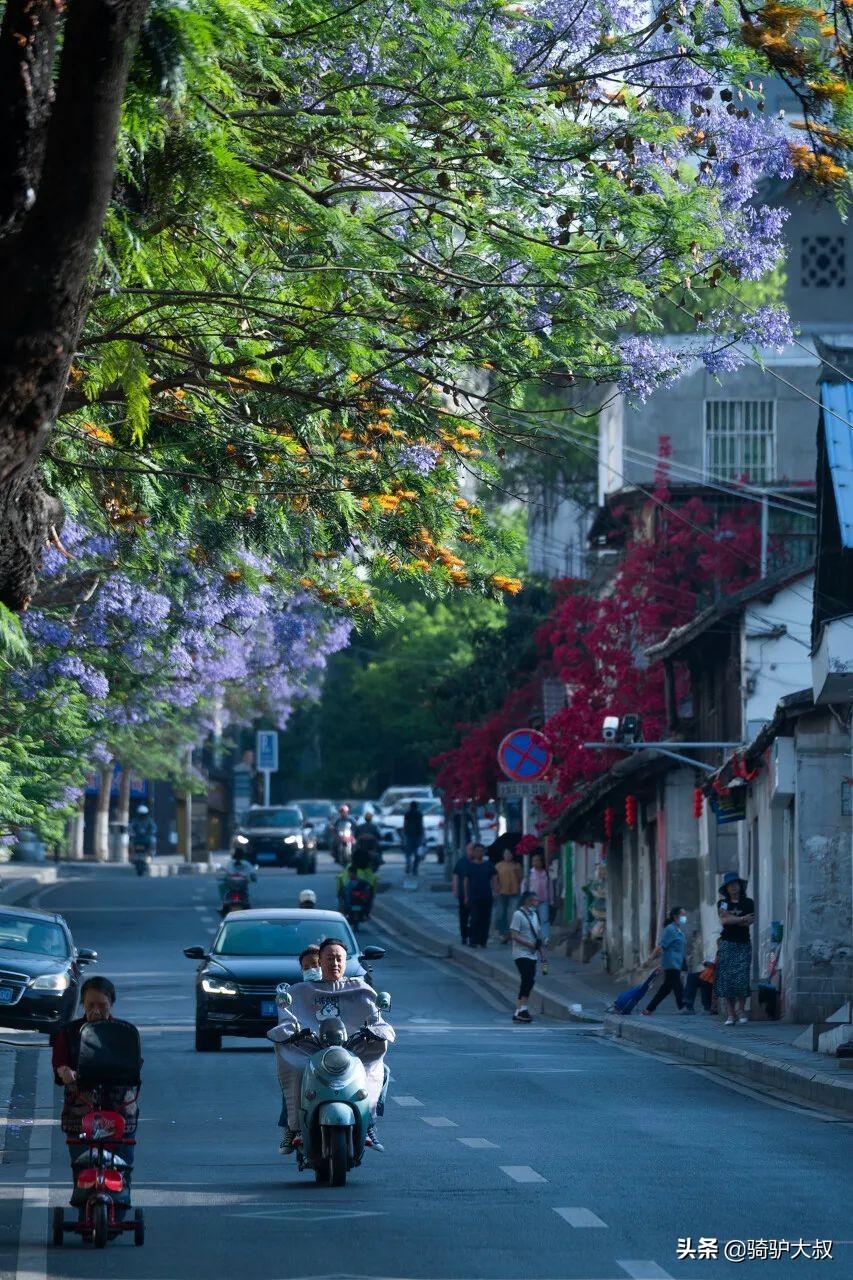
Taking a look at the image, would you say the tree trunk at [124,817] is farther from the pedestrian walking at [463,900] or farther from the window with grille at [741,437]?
the pedestrian walking at [463,900]

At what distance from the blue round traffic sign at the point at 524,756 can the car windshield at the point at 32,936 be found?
29.1ft

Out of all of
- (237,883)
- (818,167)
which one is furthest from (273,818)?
(818,167)

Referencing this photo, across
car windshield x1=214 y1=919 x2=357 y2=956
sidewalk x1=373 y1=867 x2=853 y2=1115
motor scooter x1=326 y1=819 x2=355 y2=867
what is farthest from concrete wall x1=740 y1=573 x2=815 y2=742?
motor scooter x1=326 y1=819 x2=355 y2=867

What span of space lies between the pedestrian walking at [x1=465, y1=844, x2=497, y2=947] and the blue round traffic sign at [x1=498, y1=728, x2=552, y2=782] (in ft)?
17.2

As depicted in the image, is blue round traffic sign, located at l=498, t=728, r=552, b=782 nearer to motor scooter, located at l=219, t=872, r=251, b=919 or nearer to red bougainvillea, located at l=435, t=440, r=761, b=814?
red bougainvillea, located at l=435, t=440, r=761, b=814

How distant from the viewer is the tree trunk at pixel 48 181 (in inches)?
312

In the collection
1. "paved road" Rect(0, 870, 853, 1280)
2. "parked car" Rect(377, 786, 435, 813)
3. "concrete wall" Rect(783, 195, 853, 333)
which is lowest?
"paved road" Rect(0, 870, 853, 1280)

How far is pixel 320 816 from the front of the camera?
8538 cm

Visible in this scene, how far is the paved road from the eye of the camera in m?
10.6

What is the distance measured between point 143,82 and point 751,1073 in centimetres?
1438

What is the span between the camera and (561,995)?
→ 32.8 m

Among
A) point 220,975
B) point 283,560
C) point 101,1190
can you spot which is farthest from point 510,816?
point 101,1190

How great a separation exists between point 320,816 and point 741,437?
41.8 m

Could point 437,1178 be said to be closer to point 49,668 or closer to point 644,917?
point 49,668
